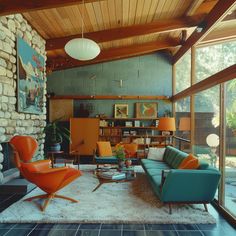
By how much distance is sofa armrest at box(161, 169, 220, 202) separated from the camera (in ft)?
10.1

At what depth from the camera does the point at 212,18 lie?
14.3 ft

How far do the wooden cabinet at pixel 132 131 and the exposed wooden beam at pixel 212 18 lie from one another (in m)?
2.84

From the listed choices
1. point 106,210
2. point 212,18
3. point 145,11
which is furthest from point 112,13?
point 106,210

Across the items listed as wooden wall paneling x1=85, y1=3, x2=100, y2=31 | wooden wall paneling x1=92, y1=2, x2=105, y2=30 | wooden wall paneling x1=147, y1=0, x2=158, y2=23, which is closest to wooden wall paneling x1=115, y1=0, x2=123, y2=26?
wooden wall paneling x1=92, y1=2, x2=105, y2=30

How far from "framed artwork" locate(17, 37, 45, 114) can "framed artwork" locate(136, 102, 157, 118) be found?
3.44 meters

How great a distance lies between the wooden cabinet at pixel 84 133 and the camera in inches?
293

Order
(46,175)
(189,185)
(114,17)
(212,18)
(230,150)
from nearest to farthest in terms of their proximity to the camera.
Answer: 1. (189,185)
2. (46,175)
3. (230,150)
4. (212,18)
5. (114,17)

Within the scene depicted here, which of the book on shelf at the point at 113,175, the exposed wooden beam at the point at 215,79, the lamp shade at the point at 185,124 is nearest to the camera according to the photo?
the exposed wooden beam at the point at 215,79

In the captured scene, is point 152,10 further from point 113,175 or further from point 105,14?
point 113,175

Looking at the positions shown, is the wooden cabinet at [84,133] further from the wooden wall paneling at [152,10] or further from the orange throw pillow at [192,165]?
the orange throw pillow at [192,165]

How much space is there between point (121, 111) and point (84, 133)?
4.99ft

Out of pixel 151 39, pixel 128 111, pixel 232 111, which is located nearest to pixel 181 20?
pixel 151 39

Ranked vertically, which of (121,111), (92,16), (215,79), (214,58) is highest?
(92,16)

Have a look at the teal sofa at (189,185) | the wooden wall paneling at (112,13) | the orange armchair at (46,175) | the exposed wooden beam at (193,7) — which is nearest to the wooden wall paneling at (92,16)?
the wooden wall paneling at (112,13)
